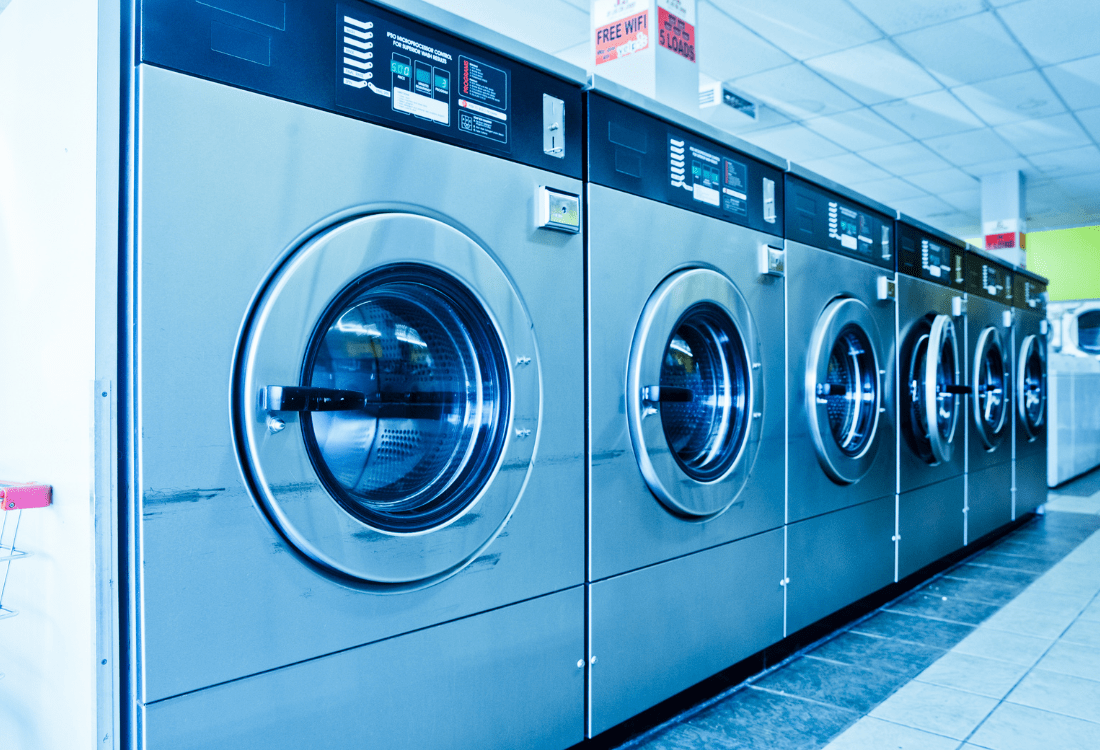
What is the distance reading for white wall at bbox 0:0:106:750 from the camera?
39.2 inches

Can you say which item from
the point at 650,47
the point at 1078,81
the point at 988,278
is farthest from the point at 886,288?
the point at 1078,81

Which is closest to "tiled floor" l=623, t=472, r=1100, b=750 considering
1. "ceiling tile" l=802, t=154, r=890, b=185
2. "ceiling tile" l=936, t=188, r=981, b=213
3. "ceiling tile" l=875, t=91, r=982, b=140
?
"ceiling tile" l=875, t=91, r=982, b=140

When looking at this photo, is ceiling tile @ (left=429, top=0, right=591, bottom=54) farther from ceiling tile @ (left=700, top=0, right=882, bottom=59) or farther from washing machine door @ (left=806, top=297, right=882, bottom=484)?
washing machine door @ (left=806, top=297, right=882, bottom=484)

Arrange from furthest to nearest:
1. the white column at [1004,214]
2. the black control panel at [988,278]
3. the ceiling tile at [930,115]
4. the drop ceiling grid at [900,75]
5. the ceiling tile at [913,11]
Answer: the white column at [1004,214], the ceiling tile at [930,115], the black control panel at [988,278], the drop ceiling grid at [900,75], the ceiling tile at [913,11]

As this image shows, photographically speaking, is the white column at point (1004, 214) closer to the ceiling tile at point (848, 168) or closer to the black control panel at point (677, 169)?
the ceiling tile at point (848, 168)

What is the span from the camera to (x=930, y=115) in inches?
196

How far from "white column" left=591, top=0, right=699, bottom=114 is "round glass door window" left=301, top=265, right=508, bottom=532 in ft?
3.56

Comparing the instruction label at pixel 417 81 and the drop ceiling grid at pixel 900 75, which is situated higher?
the drop ceiling grid at pixel 900 75

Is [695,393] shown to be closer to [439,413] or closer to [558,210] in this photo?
[558,210]

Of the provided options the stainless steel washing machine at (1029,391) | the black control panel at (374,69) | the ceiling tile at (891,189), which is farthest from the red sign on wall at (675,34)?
the ceiling tile at (891,189)

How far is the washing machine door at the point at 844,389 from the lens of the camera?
235 cm

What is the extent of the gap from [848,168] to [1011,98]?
1707mm

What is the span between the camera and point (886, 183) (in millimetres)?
6840

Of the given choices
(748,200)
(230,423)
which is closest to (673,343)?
(748,200)
